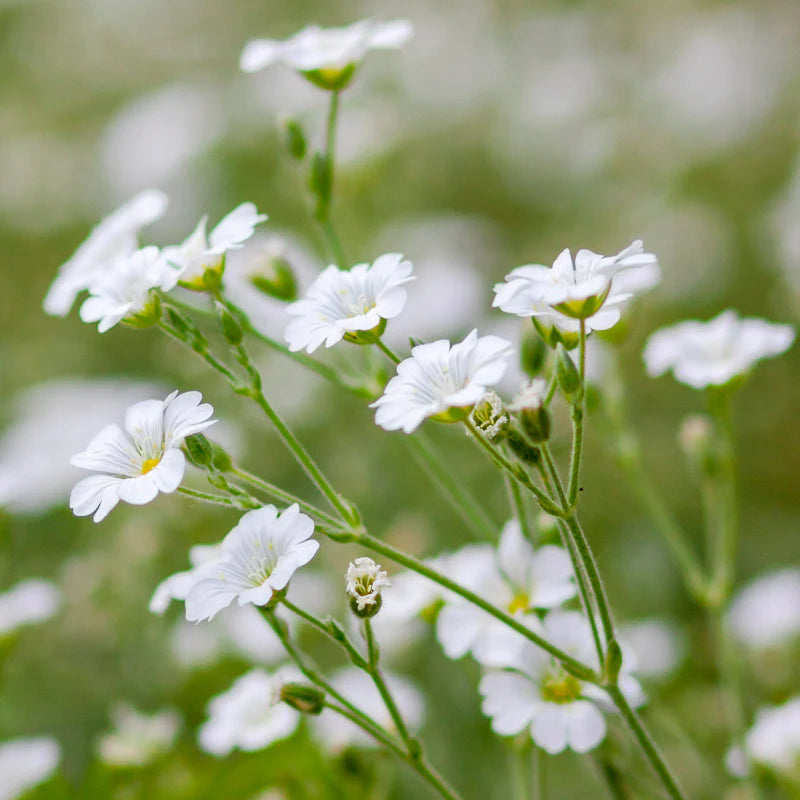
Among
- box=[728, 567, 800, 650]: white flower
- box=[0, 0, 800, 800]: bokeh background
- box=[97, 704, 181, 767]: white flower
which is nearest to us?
box=[97, 704, 181, 767]: white flower

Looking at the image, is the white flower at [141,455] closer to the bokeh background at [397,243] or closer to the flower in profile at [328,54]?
the bokeh background at [397,243]

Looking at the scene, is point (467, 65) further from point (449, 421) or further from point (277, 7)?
point (449, 421)

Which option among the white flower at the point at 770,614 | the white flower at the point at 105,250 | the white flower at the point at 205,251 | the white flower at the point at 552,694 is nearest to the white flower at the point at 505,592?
the white flower at the point at 552,694

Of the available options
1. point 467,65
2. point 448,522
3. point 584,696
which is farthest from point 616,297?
point 467,65

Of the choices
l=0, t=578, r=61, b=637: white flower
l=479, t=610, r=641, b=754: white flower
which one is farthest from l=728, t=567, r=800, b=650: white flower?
l=0, t=578, r=61, b=637: white flower

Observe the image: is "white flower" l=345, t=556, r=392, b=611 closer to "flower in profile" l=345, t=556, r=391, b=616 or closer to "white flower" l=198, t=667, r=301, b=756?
"flower in profile" l=345, t=556, r=391, b=616

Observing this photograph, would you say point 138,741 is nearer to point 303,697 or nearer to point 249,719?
point 249,719

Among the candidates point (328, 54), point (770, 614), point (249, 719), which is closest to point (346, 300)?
point (328, 54)
